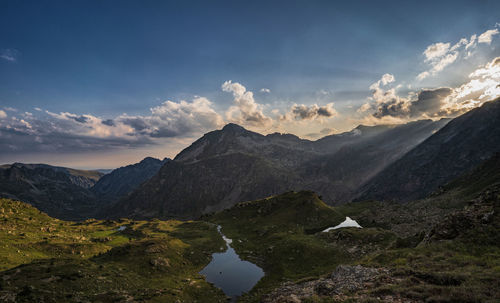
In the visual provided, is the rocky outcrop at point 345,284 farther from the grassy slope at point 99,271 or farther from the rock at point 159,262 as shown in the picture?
the rock at point 159,262

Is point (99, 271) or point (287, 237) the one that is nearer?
point (99, 271)

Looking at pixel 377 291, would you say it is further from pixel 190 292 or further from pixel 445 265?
pixel 190 292

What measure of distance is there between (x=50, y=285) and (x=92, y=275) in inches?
319

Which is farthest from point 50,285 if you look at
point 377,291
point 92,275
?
point 377,291

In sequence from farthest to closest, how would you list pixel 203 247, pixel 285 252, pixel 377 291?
1. pixel 203 247
2. pixel 285 252
3. pixel 377 291

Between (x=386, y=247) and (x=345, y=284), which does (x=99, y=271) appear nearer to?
(x=345, y=284)

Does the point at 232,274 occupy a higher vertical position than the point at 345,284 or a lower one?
lower

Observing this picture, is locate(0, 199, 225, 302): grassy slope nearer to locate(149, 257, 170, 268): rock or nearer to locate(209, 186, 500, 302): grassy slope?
locate(149, 257, 170, 268): rock

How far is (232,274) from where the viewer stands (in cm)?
6334

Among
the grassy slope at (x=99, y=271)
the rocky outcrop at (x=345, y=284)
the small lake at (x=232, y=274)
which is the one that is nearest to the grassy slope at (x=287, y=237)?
the small lake at (x=232, y=274)

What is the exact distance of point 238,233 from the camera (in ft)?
387

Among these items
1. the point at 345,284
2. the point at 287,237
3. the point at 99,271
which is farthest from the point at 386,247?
the point at 99,271

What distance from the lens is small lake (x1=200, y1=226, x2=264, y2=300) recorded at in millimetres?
54188

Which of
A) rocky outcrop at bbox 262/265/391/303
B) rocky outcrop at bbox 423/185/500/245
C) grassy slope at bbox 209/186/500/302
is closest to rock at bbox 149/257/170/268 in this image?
grassy slope at bbox 209/186/500/302
